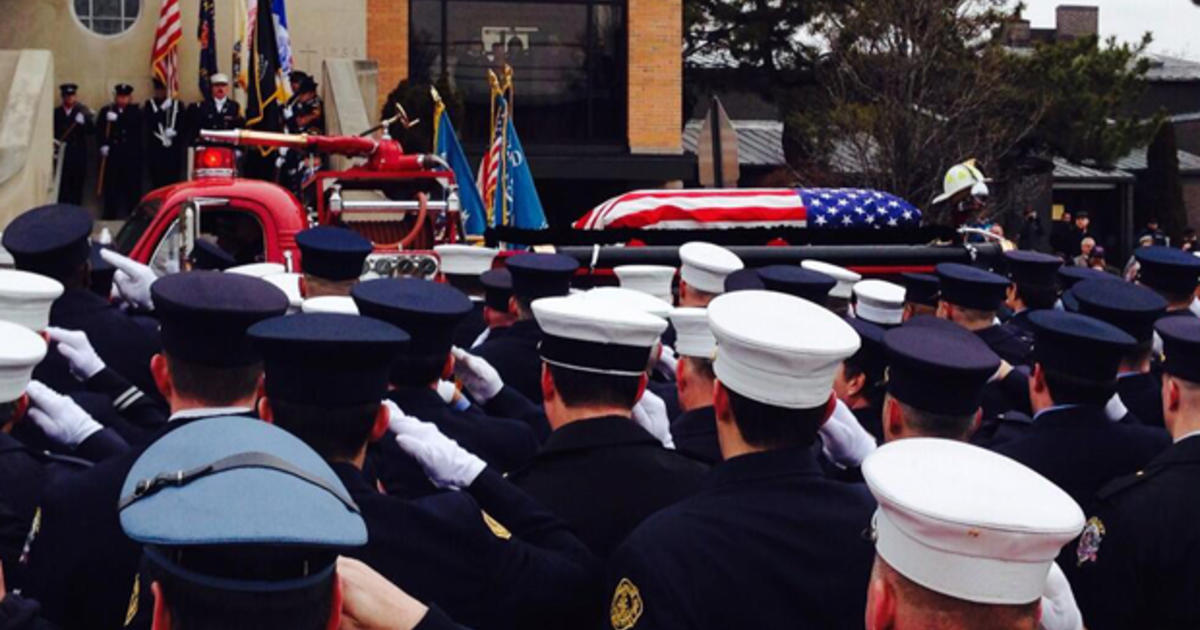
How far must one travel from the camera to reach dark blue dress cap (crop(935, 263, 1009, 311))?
7176mm

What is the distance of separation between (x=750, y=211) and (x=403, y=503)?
8.49 metres

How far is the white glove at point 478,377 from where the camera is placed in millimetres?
4891

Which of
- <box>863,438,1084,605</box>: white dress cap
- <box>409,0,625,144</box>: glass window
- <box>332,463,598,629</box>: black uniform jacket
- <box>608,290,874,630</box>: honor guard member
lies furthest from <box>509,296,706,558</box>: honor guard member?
<box>409,0,625,144</box>: glass window

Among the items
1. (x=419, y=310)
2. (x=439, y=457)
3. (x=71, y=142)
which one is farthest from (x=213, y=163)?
(x=71, y=142)

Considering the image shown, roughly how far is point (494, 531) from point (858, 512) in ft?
2.39

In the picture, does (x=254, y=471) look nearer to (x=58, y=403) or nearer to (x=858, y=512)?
(x=858, y=512)

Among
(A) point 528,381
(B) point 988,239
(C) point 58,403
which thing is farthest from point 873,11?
(C) point 58,403

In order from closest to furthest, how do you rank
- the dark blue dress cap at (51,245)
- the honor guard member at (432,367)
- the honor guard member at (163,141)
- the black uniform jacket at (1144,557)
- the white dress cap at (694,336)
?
the black uniform jacket at (1144,557) < the honor guard member at (432,367) < the white dress cap at (694,336) < the dark blue dress cap at (51,245) < the honor guard member at (163,141)

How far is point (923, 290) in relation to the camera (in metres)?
8.59

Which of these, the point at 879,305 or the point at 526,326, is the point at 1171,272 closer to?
the point at 879,305

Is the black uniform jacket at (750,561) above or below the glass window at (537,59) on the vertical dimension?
below

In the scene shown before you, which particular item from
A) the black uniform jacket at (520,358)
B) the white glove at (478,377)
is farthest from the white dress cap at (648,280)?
the white glove at (478,377)

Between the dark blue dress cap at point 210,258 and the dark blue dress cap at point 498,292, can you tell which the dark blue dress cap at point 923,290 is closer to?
the dark blue dress cap at point 498,292

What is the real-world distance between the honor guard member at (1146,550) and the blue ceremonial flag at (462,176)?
27.6ft
